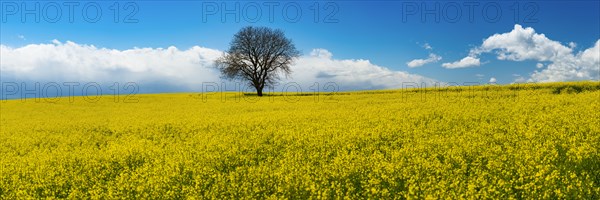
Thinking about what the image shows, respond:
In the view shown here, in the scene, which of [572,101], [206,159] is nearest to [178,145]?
[206,159]

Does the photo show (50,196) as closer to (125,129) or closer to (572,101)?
(125,129)

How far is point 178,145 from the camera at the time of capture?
13.9 m

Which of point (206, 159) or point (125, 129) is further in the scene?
point (125, 129)

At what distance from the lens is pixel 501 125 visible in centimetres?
1362

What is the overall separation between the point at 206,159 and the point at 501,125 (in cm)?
936

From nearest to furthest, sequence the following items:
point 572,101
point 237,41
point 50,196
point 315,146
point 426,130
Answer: point 50,196, point 315,146, point 426,130, point 572,101, point 237,41

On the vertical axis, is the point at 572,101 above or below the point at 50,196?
above

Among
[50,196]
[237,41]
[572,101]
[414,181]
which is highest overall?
[237,41]

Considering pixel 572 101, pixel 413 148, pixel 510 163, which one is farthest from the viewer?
pixel 572 101

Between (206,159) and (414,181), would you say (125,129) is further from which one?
(414,181)

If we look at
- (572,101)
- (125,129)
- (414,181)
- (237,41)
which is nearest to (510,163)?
(414,181)

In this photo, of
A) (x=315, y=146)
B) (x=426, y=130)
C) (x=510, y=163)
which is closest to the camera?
(x=510, y=163)

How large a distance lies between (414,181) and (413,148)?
2.75m

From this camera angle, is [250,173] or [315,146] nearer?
[250,173]
